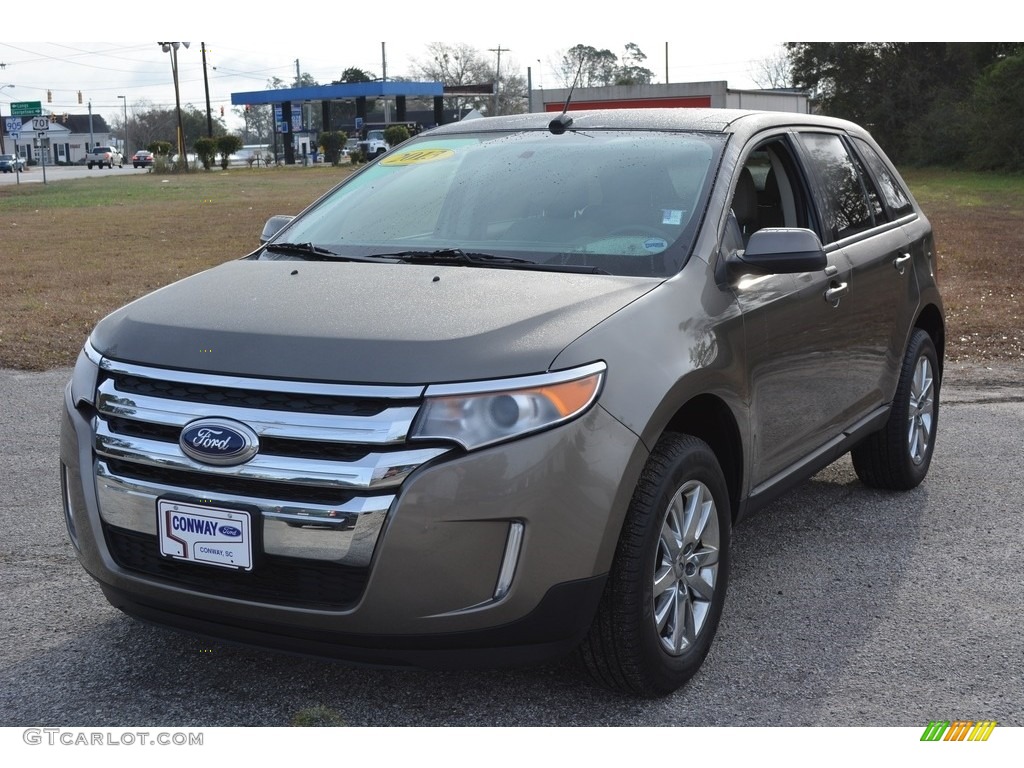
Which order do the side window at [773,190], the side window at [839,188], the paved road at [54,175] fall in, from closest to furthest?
the side window at [773,190]
the side window at [839,188]
the paved road at [54,175]

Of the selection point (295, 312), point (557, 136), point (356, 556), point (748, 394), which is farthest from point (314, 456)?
point (557, 136)

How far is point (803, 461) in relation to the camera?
14.7ft

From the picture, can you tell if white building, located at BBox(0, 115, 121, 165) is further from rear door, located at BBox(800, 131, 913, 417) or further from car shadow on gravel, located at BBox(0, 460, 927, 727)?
car shadow on gravel, located at BBox(0, 460, 927, 727)

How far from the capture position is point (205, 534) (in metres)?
3.02

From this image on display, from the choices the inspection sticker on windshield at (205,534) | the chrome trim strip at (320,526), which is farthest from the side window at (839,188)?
the inspection sticker on windshield at (205,534)

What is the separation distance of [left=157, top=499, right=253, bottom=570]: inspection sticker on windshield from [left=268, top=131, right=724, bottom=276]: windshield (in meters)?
1.36

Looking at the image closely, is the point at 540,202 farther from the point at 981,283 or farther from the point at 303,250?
the point at 981,283

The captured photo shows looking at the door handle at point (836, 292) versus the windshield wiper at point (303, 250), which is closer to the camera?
the windshield wiper at point (303, 250)

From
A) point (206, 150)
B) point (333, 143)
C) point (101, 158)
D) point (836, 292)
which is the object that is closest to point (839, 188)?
point (836, 292)

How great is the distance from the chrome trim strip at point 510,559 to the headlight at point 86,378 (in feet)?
4.12

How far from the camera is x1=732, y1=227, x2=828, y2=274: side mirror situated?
12.6 ft

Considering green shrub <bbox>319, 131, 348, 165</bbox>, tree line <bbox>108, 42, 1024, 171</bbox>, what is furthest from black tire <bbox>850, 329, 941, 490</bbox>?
green shrub <bbox>319, 131, 348, 165</bbox>

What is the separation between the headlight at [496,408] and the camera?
2.89 m

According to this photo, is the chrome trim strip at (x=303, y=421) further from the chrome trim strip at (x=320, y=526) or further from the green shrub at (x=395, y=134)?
the green shrub at (x=395, y=134)
